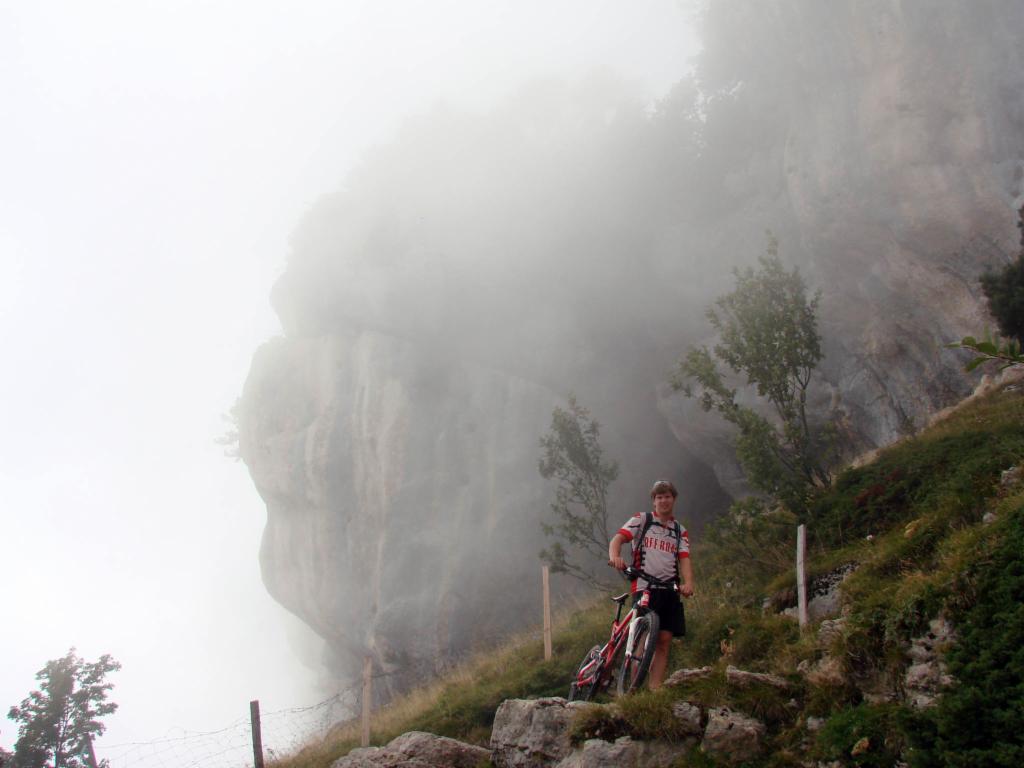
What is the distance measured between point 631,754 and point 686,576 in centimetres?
179

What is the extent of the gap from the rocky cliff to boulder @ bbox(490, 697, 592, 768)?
1367 cm

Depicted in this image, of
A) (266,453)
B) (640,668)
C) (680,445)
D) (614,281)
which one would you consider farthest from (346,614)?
(640,668)

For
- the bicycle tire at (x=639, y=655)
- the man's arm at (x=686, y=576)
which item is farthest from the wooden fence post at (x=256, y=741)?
the man's arm at (x=686, y=576)

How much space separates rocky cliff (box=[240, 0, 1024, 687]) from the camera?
1720 centimetres

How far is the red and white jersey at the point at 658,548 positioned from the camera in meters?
7.00

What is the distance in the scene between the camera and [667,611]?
272 inches

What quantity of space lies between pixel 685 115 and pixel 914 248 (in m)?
11.3

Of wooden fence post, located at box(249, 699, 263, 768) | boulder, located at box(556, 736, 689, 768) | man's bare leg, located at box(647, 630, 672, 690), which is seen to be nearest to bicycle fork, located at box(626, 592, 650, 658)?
man's bare leg, located at box(647, 630, 672, 690)

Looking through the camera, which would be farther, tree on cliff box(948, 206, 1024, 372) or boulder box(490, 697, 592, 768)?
tree on cliff box(948, 206, 1024, 372)

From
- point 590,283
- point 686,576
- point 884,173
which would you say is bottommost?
point 686,576

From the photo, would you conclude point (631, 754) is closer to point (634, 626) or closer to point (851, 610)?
point (634, 626)

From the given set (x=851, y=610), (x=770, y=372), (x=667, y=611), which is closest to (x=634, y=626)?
(x=667, y=611)

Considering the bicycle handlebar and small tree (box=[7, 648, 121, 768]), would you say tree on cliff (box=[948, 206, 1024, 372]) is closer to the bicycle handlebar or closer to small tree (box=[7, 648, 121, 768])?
the bicycle handlebar

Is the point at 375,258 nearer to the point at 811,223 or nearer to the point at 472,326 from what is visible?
the point at 472,326
